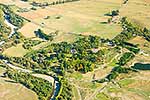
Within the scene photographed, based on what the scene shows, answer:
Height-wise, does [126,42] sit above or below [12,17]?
below

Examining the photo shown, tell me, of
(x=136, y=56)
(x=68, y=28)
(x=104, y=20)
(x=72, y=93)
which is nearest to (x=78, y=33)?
(x=68, y=28)

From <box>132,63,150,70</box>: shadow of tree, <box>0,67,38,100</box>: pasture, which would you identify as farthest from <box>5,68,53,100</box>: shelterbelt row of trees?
<box>132,63,150,70</box>: shadow of tree

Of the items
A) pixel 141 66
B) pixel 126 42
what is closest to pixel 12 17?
pixel 126 42

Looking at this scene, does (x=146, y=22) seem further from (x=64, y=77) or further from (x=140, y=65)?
(x=64, y=77)

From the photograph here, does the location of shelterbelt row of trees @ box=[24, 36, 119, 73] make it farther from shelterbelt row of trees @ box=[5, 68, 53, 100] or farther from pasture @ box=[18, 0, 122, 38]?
pasture @ box=[18, 0, 122, 38]

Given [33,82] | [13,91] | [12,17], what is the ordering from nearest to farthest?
[13,91] < [33,82] < [12,17]

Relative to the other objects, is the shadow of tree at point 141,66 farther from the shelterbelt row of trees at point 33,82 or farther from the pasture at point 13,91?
the pasture at point 13,91

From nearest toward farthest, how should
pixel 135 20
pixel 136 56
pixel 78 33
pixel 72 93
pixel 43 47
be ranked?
pixel 72 93 → pixel 136 56 → pixel 43 47 → pixel 78 33 → pixel 135 20

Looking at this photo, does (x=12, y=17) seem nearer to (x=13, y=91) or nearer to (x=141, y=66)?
(x=13, y=91)
